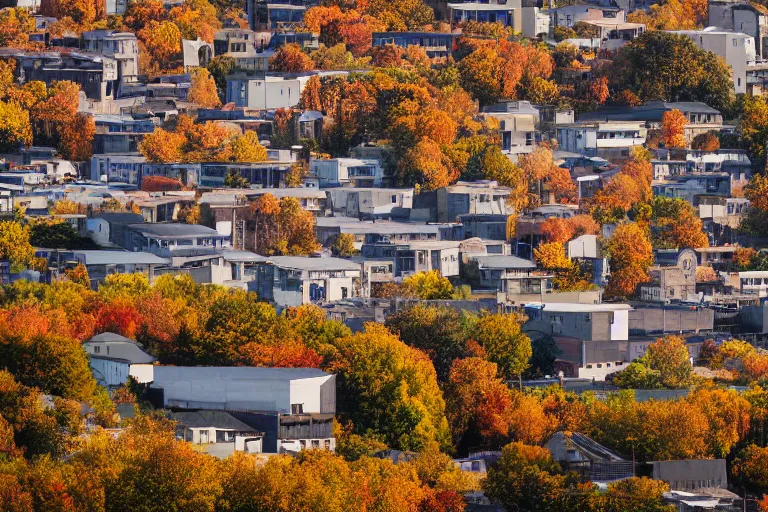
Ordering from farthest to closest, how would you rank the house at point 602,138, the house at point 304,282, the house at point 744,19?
the house at point 744,19
the house at point 602,138
the house at point 304,282

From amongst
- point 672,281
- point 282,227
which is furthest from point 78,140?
point 672,281

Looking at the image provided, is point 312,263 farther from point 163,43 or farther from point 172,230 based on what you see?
point 163,43

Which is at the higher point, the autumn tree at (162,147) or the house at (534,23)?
the house at (534,23)

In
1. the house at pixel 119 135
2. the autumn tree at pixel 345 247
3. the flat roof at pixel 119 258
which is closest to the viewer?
the flat roof at pixel 119 258

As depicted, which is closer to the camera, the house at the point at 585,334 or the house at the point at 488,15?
the house at the point at 585,334

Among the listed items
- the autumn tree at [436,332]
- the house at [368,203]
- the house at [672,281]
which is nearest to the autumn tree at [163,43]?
the house at [368,203]

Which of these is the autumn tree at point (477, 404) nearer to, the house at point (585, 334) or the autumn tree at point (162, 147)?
the house at point (585, 334)

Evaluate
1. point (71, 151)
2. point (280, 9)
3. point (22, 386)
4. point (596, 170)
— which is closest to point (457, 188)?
point (596, 170)

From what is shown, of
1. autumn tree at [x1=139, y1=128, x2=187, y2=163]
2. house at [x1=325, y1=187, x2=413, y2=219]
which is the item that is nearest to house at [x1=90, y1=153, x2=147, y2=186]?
autumn tree at [x1=139, y1=128, x2=187, y2=163]

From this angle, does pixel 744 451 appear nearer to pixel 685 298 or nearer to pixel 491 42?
pixel 685 298
